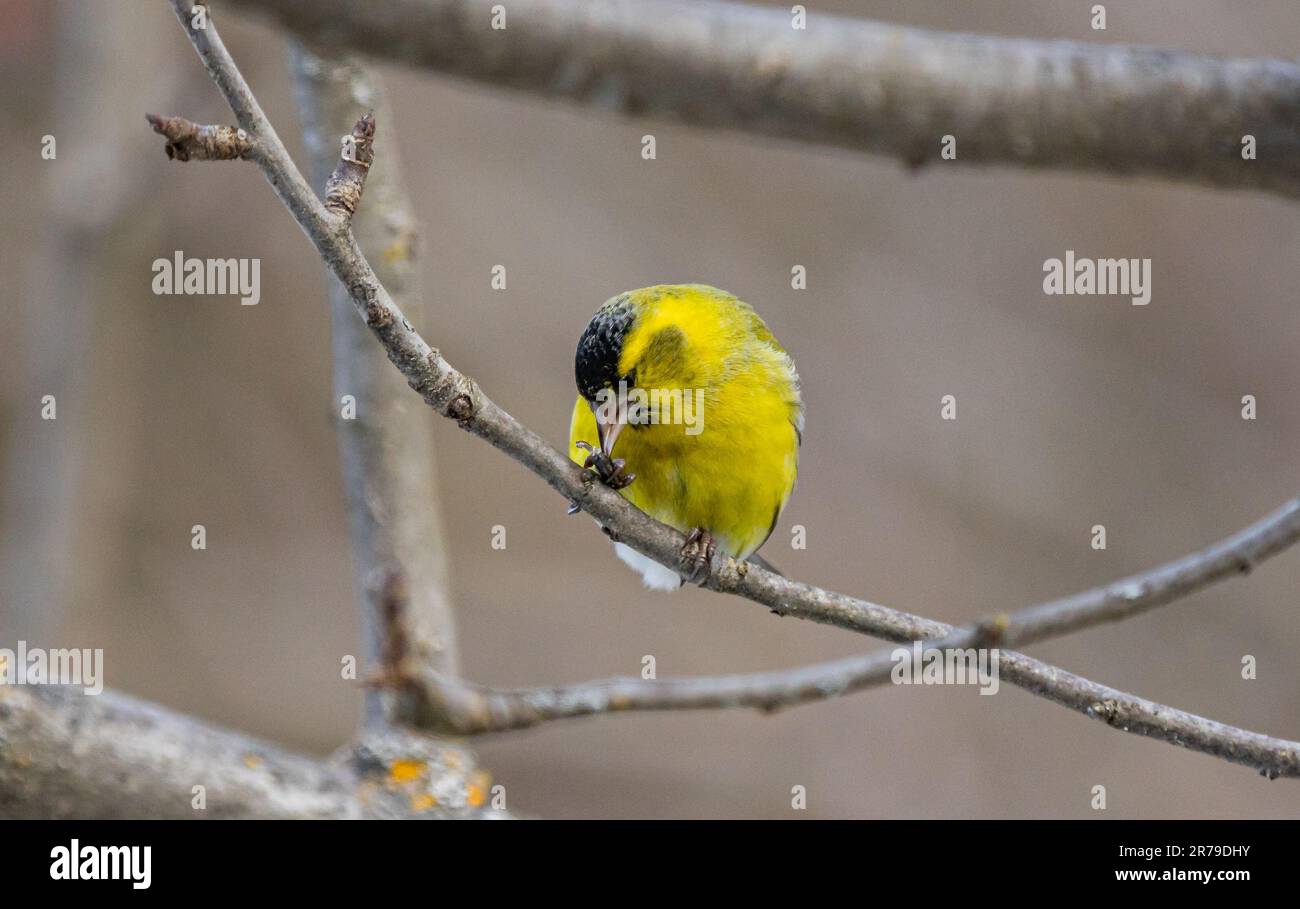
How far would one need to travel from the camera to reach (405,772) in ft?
7.93

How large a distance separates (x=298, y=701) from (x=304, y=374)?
5.36 feet

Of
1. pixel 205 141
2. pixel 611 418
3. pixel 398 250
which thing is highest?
pixel 398 250

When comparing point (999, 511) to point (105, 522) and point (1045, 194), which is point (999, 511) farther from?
point (105, 522)

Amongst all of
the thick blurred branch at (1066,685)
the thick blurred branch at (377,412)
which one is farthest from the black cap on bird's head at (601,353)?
the thick blurred branch at (1066,685)

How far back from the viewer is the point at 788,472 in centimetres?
326

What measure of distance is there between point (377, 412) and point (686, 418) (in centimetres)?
73

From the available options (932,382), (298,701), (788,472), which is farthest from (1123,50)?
(298,701)

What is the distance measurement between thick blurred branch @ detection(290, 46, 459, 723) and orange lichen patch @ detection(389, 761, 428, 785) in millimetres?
274

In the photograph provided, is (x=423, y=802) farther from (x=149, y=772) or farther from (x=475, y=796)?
(x=149, y=772)

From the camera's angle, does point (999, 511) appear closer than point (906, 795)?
No

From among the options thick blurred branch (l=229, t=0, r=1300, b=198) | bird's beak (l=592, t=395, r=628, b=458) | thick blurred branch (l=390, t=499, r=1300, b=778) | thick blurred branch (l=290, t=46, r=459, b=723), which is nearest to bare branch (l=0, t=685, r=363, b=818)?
thick blurred branch (l=390, t=499, r=1300, b=778)

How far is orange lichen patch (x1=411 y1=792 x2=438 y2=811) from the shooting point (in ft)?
7.72
